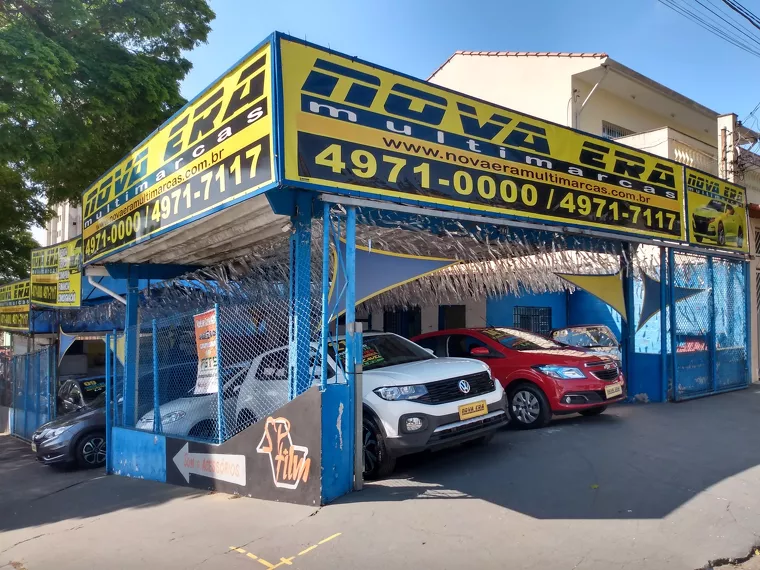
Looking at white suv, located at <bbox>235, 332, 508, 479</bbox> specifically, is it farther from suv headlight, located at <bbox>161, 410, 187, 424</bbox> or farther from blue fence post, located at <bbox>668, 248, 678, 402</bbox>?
blue fence post, located at <bbox>668, 248, 678, 402</bbox>

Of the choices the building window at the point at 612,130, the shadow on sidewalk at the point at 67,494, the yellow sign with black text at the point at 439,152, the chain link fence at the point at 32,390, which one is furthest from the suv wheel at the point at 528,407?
the building window at the point at 612,130

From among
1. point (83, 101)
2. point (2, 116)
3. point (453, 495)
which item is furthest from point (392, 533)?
point (83, 101)

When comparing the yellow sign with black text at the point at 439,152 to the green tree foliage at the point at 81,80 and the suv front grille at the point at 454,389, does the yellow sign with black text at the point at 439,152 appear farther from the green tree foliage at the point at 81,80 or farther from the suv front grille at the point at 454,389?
the green tree foliage at the point at 81,80

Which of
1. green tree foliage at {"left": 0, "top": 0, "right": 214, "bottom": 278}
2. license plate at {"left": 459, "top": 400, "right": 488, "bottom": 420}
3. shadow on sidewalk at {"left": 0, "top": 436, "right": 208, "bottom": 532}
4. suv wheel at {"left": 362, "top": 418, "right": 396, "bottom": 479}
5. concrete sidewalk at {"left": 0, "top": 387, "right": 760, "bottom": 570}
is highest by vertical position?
green tree foliage at {"left": 0, "top": 0, "right": 214, "bottom": 278}

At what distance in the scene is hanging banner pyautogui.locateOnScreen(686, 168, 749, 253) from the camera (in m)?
10.2

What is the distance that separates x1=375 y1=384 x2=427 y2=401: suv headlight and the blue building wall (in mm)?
7899

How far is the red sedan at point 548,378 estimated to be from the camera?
7.72 m

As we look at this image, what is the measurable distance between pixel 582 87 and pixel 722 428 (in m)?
11.5

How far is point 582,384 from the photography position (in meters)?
7.75

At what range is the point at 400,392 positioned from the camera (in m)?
5.74

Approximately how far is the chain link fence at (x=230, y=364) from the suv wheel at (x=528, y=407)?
11.1ft

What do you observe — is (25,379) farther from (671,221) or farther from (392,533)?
(671,221)

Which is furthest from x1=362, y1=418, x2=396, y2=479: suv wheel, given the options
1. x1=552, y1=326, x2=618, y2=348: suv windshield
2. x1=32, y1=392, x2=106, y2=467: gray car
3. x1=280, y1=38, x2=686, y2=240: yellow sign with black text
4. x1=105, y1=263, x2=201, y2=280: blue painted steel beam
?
x1=552, y1=326, x2=618, y2=348: suv windshield

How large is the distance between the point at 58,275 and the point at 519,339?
9.89m
